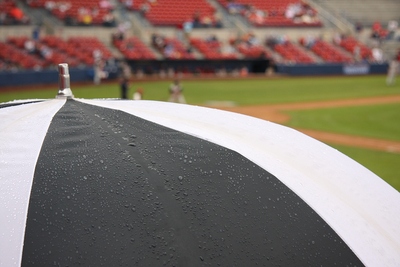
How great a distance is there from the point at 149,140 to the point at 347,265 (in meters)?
1.04

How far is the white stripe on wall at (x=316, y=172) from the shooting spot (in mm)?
2520

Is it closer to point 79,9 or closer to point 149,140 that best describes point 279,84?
point 79,9

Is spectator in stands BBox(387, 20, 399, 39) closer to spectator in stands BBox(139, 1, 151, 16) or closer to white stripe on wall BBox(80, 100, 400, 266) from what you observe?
spectator in stands BBox(139, 1, 151, 16)

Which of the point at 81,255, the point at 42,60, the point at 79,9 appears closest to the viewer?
the point at 81,255

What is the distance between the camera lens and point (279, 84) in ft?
111

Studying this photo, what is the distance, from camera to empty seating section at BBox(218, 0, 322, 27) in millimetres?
45125

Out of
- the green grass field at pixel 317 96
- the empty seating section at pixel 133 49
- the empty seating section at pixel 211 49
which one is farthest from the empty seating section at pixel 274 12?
the empty seating section at pixel 133 49

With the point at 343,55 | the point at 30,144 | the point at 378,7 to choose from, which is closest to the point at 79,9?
the point at 343,55

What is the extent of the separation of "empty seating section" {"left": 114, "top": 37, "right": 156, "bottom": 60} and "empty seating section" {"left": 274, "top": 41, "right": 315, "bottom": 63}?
10573 mm

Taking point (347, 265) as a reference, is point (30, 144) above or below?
above

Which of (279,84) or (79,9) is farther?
(79,9)

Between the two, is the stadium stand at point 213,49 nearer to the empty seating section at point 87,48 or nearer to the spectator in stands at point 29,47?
the empty seating section at point 87,48

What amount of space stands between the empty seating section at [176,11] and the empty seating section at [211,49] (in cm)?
261

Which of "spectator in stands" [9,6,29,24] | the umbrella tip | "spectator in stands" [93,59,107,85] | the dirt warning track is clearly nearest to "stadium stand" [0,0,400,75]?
"spectator in stands" [9,6,29,24]
